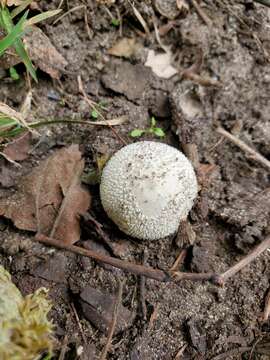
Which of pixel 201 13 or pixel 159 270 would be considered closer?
pixel 159 270

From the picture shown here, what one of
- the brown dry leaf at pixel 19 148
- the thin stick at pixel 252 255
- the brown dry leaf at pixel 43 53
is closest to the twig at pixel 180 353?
the thin stick at pixel 252 255

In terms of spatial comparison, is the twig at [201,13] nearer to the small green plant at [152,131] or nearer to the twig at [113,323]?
the small green plant at [152,131]

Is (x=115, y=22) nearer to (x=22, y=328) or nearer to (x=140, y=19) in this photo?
(x=140, y=19)

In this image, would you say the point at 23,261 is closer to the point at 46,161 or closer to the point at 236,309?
the point at 46,161

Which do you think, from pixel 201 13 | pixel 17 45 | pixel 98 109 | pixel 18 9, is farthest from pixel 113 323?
pixel 201 13

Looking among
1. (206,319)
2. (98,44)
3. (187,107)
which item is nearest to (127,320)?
(206,319)

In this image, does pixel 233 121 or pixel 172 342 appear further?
pixel 233 121
